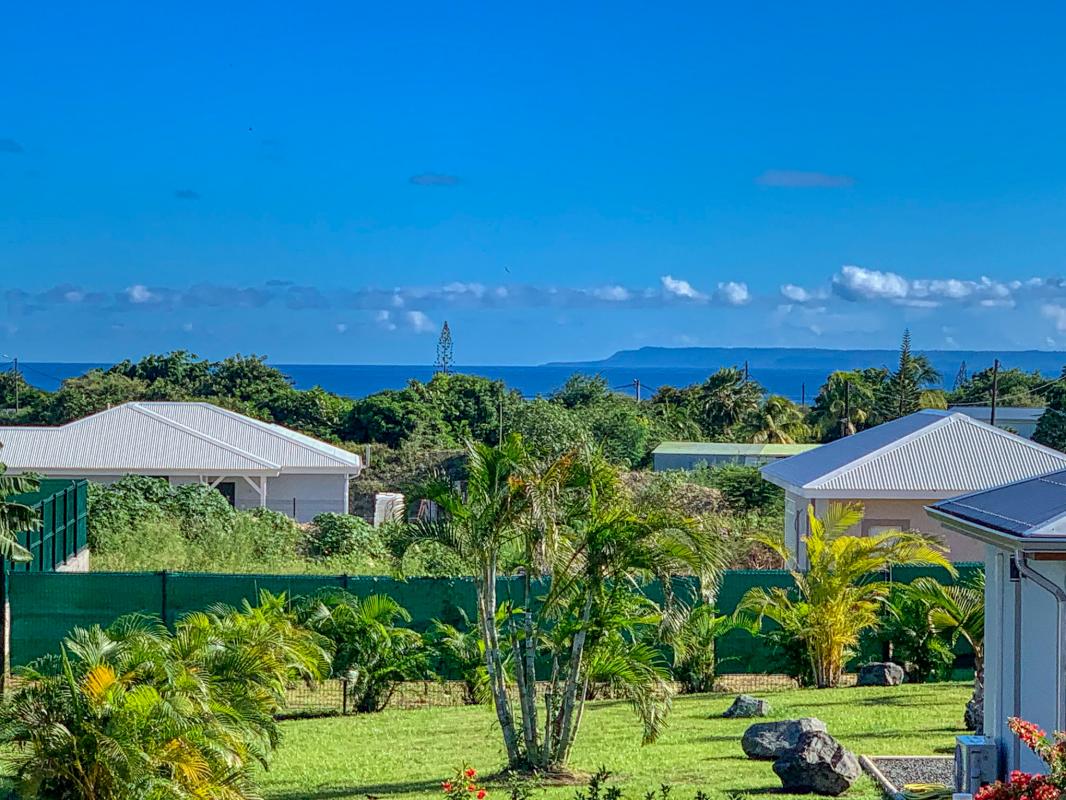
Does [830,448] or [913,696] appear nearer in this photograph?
[913,696]

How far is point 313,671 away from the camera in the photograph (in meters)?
14.2

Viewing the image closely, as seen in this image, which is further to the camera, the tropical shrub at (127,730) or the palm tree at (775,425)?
the palm tree at (775,425)

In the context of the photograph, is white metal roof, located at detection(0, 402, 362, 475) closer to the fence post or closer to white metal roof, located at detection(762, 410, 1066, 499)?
white metal roof, located at detection(762, 410, 1066, 499)

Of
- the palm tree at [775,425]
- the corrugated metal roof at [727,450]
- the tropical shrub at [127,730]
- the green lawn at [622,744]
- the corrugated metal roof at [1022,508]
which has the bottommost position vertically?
the green lawn at [622,744]

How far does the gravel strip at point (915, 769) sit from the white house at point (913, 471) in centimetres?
1132

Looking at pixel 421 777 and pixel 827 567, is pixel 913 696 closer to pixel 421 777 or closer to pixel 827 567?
pixel 827 567

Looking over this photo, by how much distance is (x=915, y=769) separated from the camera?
12422 millimetres

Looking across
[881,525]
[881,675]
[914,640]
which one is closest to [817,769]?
[881,675]

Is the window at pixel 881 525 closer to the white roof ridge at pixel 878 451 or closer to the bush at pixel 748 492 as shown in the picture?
the white roof ridge at pixel 878 451

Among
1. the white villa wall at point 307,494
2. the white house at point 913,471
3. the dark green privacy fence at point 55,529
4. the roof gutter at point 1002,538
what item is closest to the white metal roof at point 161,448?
the white villa wall at point 307,494

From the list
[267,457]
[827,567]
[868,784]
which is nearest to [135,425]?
[267,457]

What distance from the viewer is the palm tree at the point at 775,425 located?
5978 centimetres

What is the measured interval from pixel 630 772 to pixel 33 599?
34.8 ft

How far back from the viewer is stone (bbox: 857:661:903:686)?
18.5m
